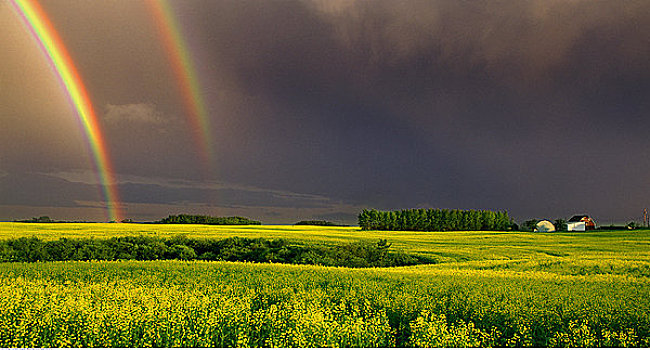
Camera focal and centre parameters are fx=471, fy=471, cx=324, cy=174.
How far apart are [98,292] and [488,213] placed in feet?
329

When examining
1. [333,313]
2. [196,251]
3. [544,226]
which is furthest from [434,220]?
[333,313]

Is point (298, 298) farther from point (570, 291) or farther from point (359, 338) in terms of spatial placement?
point (570, 291)

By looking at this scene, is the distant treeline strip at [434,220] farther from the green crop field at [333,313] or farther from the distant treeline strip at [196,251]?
the green crop field at [333,313]

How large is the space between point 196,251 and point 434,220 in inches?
2923

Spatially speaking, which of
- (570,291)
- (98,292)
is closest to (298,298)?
(98,292)

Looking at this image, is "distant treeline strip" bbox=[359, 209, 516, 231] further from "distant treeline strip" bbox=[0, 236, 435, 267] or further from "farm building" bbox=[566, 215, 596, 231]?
"distant treeline strip" bbox=[0, 236, 435, 267]

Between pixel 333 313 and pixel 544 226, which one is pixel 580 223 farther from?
pixel 333 313

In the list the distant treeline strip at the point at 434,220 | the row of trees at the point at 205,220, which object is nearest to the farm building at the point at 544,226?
the distant treeline strip at the point at 434,220

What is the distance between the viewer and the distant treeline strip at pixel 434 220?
9119 centimetres

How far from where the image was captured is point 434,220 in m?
97.7

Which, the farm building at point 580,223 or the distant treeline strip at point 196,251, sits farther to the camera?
the farm building at point 580,223

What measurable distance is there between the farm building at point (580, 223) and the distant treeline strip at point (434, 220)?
11.6 meters

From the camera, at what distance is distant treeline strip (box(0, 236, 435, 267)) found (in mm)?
25891

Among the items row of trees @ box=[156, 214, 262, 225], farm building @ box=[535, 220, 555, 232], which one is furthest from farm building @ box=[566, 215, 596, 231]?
row of trees @ box=[156, 214, 262, 225]
